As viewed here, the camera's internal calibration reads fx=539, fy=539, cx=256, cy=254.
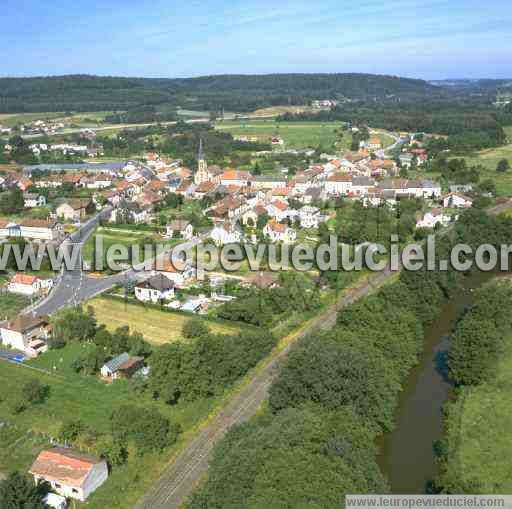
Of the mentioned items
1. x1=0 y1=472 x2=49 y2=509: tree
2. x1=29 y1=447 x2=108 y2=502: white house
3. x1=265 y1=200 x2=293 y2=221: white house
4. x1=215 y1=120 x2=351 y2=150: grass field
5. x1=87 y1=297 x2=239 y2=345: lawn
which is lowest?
x1=29 y1=447 x2=108 y2=502: white house

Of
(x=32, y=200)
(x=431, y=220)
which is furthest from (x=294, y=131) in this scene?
(x=431, y=220)

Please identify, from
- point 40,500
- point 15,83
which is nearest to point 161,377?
point 40,500

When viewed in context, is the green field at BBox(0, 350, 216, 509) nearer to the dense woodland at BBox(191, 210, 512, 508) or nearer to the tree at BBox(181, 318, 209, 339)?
the dense woodland at BBox(191, 210, 512, 508)

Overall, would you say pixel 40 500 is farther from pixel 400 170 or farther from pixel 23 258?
pixel 400 170

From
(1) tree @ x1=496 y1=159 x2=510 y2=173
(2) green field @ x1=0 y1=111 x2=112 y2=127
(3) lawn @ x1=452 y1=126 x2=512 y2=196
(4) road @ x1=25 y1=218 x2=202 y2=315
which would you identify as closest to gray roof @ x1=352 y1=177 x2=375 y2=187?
(3) lawn @ x1=452 y1=126 x2=512 y2=196

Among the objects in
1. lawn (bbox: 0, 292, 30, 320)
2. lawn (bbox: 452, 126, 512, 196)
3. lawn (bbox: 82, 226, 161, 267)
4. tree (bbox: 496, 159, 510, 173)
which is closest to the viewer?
lawn (bbox: 0, 292, 30, 320)

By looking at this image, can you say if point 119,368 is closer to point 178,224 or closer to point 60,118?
point 178,224

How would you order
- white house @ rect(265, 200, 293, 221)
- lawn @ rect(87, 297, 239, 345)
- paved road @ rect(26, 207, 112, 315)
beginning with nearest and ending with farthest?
lawn @ rect(87, 297, 239, 345)
paved road @ rect(26, 207, 112, 315)
white house @ rect(265, 200, 293, 221)
